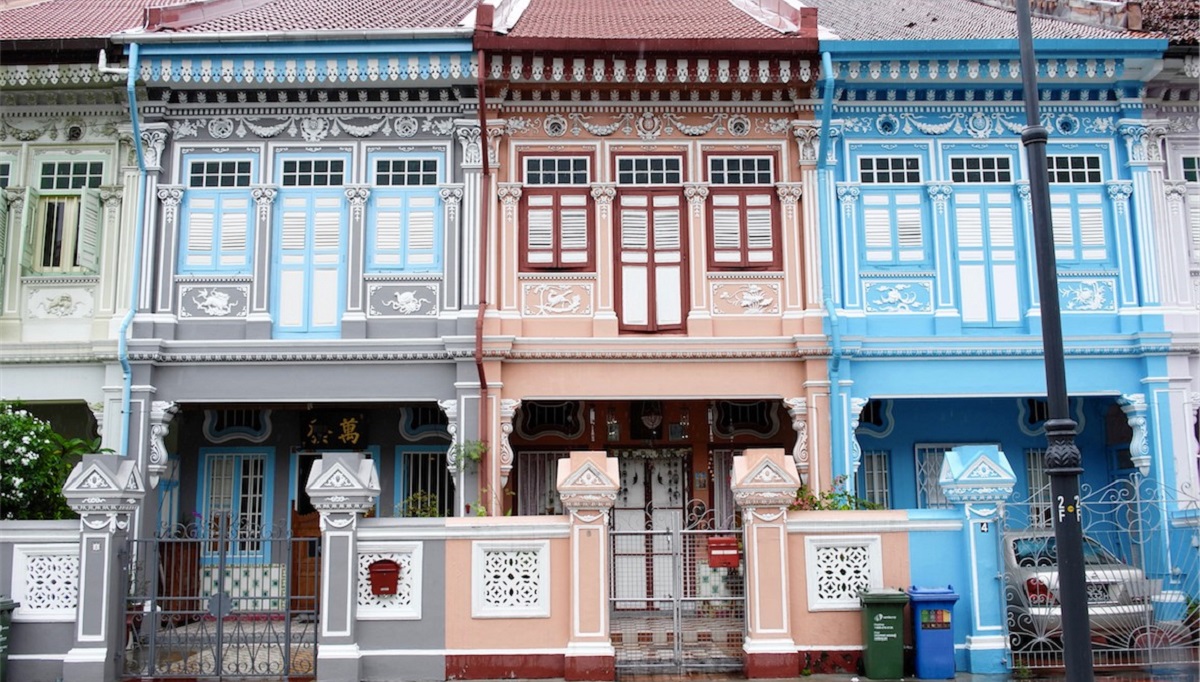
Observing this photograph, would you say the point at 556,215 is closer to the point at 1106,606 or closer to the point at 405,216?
the point at 405,216

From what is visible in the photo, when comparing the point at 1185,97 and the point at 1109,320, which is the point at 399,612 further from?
the point at 1185,97

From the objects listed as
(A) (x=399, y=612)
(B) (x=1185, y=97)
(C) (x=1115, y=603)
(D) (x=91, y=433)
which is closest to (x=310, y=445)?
(D) (x=91, y=433)

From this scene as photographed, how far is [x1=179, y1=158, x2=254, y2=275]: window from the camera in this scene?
15570 millimetres

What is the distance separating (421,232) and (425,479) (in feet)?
12.9

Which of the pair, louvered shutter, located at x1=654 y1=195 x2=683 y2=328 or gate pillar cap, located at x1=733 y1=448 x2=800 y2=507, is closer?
gate pillar cap, located at x1=733 y1=448 x2=800 y2=507

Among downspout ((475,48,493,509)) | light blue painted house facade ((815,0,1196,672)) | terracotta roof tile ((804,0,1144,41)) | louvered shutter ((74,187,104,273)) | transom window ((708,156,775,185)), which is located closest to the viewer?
downspout ((475,48,493,509))

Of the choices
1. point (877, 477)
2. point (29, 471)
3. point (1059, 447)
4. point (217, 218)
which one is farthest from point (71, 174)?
point (1059, 447)

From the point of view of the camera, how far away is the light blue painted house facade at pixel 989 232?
1530cm

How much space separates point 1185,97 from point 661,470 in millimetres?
9245

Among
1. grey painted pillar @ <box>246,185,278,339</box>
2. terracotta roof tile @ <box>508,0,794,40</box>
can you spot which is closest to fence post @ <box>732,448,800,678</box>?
terracotta roof tile @ <box>508,0,794,40</box>

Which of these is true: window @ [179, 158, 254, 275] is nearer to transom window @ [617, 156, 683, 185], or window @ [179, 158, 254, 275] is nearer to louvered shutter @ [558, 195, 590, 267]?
louvered shutter @ [558, 195, 590, 267]

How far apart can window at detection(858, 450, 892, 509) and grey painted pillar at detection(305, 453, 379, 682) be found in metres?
8.57

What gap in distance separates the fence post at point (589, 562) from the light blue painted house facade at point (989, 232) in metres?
4.69

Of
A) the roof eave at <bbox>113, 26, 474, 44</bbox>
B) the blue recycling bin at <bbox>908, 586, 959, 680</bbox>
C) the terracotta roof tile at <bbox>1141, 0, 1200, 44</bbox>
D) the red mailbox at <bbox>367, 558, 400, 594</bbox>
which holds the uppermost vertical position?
the terracotta roof tile at <bbox>1141, 0, 1200, 44</bbox>
